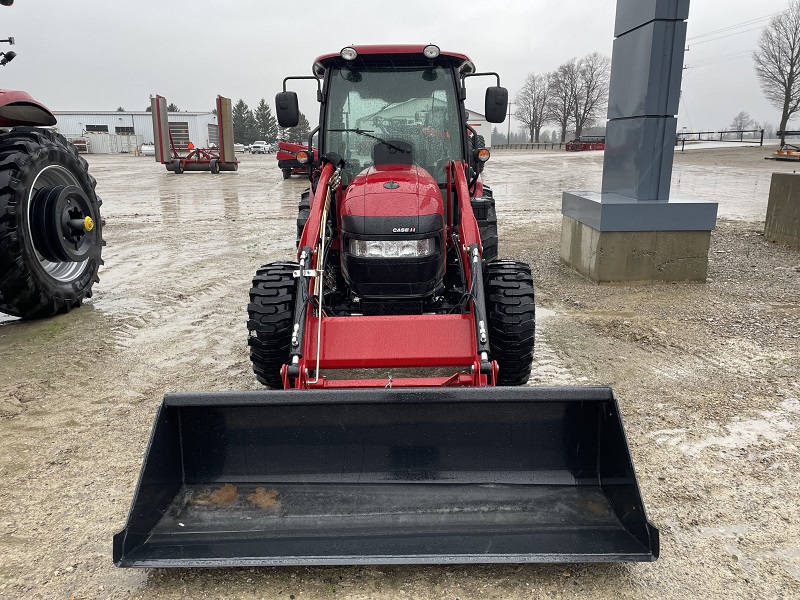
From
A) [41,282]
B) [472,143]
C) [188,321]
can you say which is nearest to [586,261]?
[472,143]

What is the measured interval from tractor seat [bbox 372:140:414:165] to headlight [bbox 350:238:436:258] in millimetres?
1006

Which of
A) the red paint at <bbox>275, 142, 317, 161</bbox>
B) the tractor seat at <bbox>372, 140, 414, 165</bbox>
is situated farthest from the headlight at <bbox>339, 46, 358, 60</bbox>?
the red paint at <bbox>275, 142, 317, 161</bbox>

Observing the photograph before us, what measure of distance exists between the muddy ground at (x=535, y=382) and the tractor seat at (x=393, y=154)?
1.80m

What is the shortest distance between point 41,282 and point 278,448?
3.64m

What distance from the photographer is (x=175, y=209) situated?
14312 mm

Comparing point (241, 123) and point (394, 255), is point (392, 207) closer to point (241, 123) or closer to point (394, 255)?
point (394, 255)


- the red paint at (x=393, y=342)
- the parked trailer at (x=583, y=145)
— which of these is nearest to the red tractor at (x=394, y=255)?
the red paint at (x=393, y=342)

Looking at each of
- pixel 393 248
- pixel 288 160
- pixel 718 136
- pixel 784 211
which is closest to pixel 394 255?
pixel 393 248

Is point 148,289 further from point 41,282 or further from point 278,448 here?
point 278,448

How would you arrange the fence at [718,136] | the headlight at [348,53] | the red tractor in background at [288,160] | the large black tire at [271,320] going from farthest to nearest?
the fence at [718,136], the red tractor in background at [288,160], the headlight at [348,53], the large black tire at [271,320]

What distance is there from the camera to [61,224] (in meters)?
5.62

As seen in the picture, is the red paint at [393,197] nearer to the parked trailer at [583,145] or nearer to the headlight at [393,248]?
the headlight at [393,248]

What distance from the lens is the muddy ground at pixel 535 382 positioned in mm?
2506

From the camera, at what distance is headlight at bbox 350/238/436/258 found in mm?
3951
